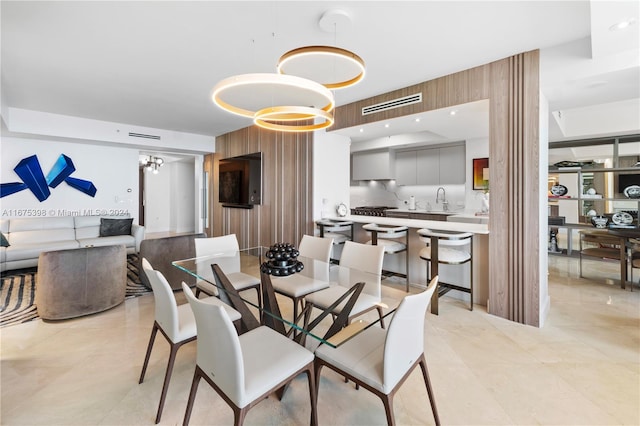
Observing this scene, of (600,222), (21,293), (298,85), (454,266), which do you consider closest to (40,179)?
(21,293)

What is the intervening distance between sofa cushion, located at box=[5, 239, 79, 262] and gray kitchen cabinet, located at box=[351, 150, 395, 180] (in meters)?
5.77

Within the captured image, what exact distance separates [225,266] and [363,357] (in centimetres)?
167

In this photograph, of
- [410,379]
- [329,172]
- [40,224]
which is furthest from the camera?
[40,224]

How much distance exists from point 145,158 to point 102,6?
22.3ft

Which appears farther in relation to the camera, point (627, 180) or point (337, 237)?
point (627, 180)

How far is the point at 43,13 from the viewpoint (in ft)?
7.43

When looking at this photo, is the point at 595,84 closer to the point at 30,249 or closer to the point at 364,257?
the point at 364,257

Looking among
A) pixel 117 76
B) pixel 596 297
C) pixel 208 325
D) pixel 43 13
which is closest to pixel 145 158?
pixel 117 76

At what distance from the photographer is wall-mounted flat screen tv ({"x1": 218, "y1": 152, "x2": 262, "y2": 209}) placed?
5703 millimetres

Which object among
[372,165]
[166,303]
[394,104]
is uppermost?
[394,104]

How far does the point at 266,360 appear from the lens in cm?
142

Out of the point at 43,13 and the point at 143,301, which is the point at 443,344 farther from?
the point at 43,13

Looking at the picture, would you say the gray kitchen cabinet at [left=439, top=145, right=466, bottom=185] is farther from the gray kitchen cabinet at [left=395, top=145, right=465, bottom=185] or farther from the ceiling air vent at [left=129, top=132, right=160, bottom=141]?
the ceiling air vent at [left=129, top=132, right=160, bottom=141]

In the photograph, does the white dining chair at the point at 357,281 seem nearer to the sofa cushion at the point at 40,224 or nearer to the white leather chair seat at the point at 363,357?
the white leather chair seat at the point at 363,357
